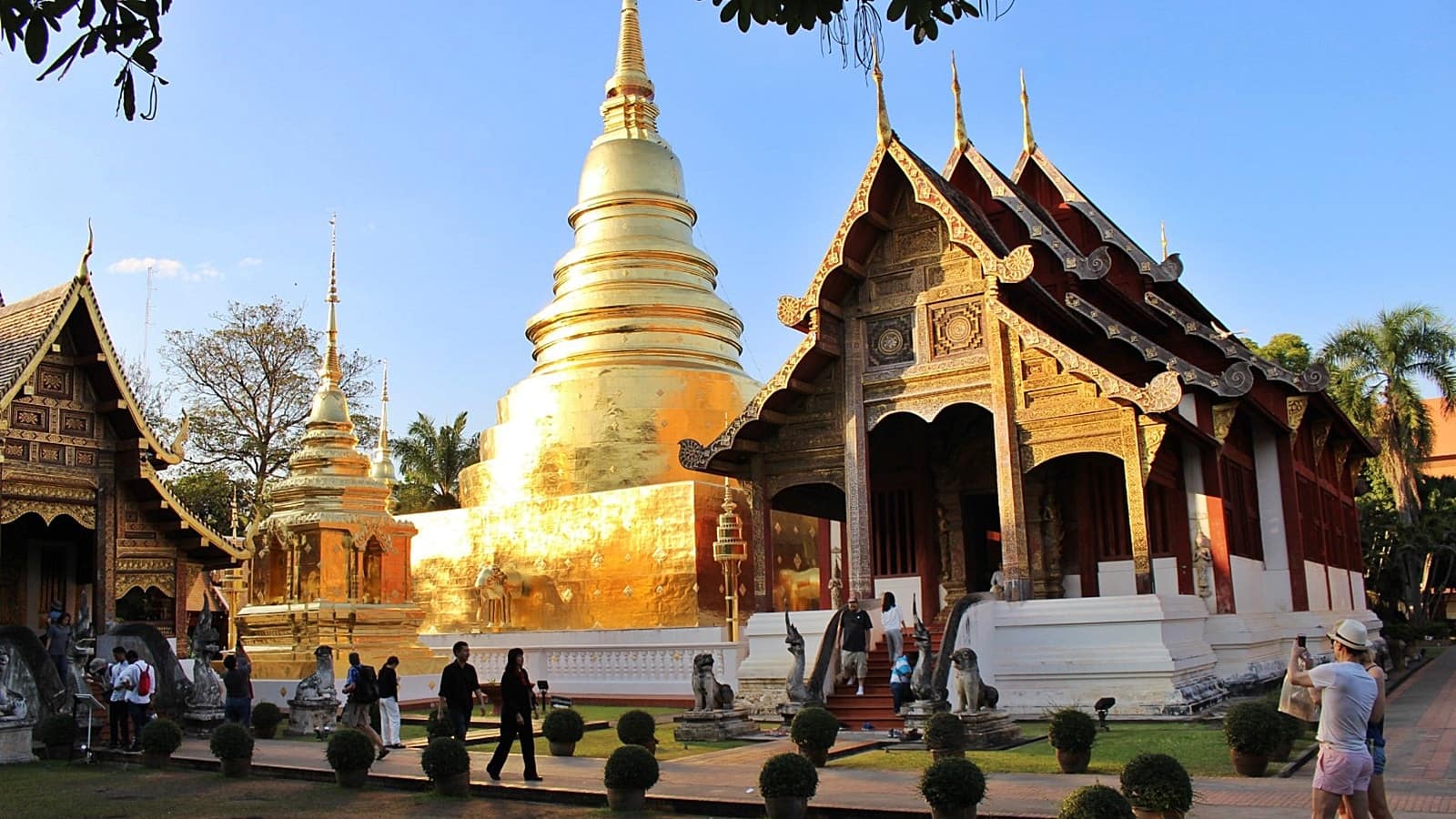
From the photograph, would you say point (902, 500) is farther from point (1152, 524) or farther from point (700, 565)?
point (700, 565)

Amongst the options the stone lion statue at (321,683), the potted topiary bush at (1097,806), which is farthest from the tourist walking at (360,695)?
the potted topiary bush at (1097,806)

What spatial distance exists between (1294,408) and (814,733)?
35.9ft

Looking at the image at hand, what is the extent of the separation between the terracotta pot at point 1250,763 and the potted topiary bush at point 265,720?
1111 centimetres

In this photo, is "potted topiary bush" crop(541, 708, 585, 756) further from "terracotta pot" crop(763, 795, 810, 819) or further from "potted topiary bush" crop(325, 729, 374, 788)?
"terracotta pot" crop(763, 795, 810, 819)

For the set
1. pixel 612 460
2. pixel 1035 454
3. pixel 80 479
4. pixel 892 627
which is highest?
pixel 612 460

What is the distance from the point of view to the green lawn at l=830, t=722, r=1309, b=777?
10820 mm

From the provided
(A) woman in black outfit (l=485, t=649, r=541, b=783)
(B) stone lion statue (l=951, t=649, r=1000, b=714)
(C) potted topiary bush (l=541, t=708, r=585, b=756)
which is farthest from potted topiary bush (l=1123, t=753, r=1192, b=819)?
(C) potted topiary bush (l=541, t=708, r=585, b=756)

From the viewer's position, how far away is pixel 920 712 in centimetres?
1366

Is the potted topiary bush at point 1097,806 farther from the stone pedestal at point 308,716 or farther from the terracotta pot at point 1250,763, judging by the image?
A: the stone pedestal at point 308,716

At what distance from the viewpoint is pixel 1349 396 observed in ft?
126

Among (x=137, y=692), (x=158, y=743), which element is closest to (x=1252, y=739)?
(x=158, y=743)

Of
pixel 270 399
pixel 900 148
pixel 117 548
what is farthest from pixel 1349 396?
pixel 117 548

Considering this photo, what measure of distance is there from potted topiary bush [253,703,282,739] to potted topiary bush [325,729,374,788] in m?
5.54

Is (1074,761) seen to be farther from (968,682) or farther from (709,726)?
(709,726)
